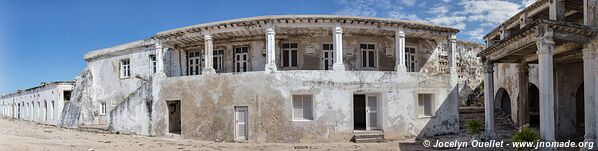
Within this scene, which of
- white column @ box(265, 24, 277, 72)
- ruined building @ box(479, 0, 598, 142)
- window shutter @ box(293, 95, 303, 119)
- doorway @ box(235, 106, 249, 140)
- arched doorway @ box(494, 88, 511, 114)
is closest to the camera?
→ ruined building @ box(479, 0, 598, 142)

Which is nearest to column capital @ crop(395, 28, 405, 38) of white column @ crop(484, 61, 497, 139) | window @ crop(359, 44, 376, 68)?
window @ crop(359, 44, 376, 68)

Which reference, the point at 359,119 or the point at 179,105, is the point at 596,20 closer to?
the point at 359,119

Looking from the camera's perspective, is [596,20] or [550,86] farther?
[596,20]

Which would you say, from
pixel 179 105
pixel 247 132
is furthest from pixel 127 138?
pixel 247 132

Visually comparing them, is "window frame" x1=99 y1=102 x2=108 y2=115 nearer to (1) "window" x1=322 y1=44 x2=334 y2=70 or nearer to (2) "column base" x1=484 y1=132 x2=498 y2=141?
(1) "window" x1=322 y1=44 x2=334 y2=70

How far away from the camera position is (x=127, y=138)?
19062mm

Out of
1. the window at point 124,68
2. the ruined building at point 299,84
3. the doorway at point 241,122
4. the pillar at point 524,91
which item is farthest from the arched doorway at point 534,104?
the window at point 124,68

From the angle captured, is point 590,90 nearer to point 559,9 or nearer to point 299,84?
point 559,9

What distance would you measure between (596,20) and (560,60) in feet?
13.2

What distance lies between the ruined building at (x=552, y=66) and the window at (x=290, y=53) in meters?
7.53

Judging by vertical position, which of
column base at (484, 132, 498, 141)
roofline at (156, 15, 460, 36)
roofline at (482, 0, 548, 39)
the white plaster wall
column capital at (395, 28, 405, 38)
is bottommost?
column base at (484, 132, 498, 141)

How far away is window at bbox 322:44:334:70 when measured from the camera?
1912 centimetres

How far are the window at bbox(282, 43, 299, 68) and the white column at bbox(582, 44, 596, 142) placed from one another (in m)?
10.8

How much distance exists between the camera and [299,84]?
16.9 m
